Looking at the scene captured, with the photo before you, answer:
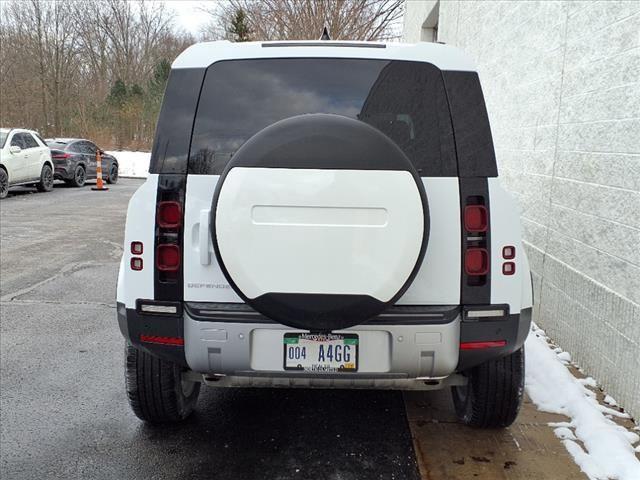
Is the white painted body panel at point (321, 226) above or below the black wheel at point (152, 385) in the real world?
above

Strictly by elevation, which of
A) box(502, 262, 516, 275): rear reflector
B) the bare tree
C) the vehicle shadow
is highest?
the bare tree

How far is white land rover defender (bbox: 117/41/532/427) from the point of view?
2.20 metres

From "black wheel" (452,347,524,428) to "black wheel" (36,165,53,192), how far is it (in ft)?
50.4

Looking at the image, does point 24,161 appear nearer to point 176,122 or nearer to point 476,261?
point 176,122

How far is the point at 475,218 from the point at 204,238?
1.20 m

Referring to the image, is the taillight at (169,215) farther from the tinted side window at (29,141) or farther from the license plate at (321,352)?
the tinted side window at (29,141)

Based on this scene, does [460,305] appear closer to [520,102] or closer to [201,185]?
[201,185]

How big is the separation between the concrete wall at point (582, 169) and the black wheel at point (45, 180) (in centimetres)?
1374

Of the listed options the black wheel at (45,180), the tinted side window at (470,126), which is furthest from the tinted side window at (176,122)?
the black wheel at (45,180)

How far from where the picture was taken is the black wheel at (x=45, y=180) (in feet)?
50.9

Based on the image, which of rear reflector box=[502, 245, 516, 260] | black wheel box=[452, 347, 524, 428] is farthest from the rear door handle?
black wheel box=[452, 347, 524, 428]

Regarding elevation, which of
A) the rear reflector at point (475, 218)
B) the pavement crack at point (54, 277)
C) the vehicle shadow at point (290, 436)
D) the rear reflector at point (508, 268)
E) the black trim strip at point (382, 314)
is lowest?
the vehicle shadow at point (290, 436)

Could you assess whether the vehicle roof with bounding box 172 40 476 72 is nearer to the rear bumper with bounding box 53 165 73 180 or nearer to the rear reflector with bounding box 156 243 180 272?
the rear reflector with bounding box 156 243 180 272

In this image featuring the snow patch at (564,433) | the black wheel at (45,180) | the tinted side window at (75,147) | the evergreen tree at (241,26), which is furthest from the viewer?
the evergreen tree at (241,26)
